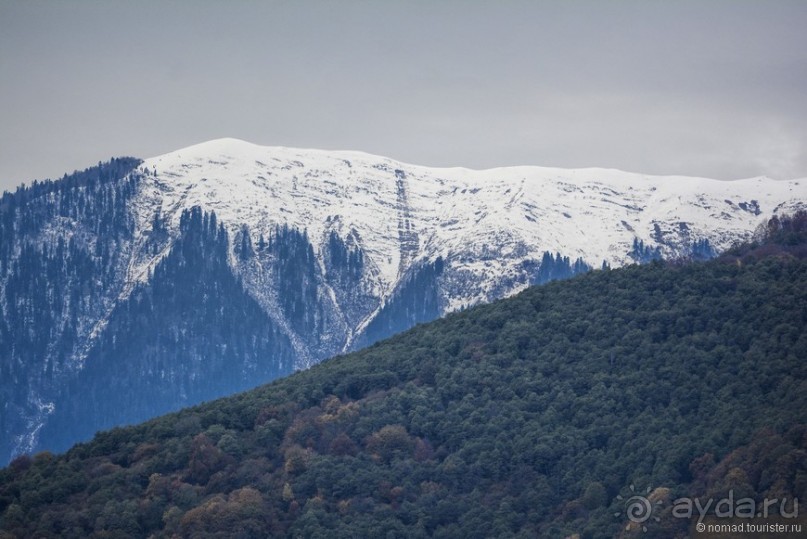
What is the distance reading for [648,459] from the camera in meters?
141

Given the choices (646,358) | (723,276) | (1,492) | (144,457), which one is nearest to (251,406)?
(144,457)

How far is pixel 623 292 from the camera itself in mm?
177500

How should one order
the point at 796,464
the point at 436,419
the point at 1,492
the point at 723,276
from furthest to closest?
the point at 723,276 < the point at 436,419 < the point at 1,492 < the point at 796,464

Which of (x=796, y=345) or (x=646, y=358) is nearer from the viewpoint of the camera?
(x=796, y=345)

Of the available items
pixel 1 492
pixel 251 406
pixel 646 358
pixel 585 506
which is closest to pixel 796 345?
pixel 646 358

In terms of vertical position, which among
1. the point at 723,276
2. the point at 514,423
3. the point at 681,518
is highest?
the point at 723,276

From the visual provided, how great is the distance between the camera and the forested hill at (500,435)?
139000 mm

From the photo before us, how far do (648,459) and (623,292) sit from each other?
3965 cm

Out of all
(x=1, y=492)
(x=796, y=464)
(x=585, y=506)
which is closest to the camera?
(x=796, y=464)

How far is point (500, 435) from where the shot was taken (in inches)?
6024

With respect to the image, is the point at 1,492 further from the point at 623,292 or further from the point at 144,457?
the point at 623,292

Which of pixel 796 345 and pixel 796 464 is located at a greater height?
pixel 796 345

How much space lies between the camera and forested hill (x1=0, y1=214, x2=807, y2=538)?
139000 millimetres

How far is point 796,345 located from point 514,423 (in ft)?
93.5
